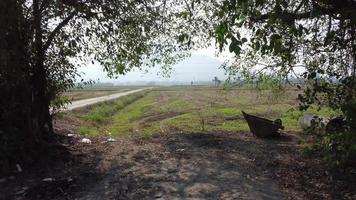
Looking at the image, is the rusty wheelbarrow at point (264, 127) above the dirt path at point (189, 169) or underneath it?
above

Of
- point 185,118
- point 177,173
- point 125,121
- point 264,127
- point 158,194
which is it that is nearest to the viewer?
point 158,194

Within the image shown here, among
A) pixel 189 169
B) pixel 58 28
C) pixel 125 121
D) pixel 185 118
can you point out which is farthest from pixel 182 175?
pixel 125 121

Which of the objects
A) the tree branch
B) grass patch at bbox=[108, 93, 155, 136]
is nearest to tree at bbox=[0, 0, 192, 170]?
the tree branch

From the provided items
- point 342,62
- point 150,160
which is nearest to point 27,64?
point 150,160

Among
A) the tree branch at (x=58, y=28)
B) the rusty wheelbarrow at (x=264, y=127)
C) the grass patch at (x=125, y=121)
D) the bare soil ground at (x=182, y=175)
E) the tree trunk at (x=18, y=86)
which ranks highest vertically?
the tree branch at (x=58, y=28)

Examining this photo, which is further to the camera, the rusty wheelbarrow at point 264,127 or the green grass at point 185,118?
the green grass at point 185,118

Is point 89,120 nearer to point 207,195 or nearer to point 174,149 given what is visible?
point 174,149

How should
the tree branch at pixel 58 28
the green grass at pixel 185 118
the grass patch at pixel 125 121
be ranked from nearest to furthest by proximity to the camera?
the tree branch at pixel 58 28, the green grass at pixel 185 118, the grass patch at pixel 125 121

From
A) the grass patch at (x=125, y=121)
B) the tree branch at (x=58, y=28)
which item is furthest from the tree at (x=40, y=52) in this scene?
the grass patch at (x=125, y=121)

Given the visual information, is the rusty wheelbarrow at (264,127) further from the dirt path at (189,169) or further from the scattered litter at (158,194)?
the scattered litter at (158,194)

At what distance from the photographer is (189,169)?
10641mm

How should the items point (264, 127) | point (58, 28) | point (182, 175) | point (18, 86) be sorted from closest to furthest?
point (182, 175) → point (18, 86) → point (58, 28) → point (264, 127)

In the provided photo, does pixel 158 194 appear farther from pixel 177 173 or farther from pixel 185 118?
pixel 185 118

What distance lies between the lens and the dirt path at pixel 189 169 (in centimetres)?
887
